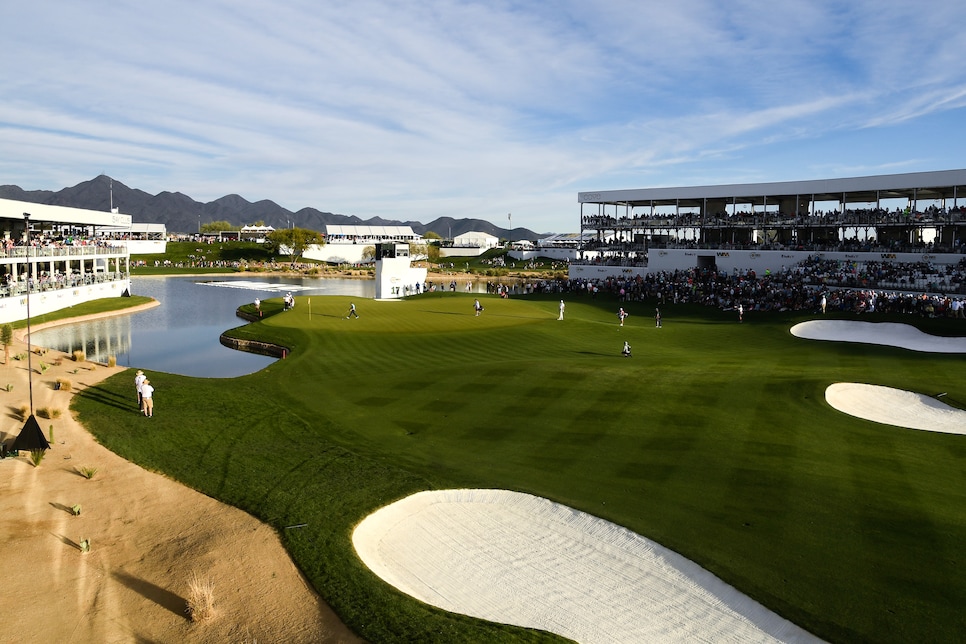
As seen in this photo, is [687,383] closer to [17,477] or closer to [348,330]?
[17,477]

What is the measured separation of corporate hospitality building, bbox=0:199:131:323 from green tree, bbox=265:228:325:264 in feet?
161

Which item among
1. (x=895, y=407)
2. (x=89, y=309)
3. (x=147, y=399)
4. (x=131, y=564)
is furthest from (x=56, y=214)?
(x=895, y=407)

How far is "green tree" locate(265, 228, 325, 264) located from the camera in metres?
129

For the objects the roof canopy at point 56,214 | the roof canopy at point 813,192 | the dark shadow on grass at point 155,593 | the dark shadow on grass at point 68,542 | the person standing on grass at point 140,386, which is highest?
the roof canopy at point 813,192

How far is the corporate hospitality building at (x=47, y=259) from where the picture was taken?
4639 cm

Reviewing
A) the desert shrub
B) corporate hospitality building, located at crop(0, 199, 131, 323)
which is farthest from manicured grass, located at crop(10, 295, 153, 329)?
the desert shrub

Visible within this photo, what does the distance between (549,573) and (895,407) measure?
15.0 metres

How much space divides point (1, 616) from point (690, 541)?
446 inches

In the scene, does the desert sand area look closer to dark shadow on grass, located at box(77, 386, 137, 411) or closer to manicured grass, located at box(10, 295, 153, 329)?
dark shadow on grass, located at box(77, 386, 137, 411)

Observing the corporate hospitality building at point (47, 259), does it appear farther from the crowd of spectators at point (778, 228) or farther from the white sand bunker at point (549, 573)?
the crowd of spectators at point (778, 228)

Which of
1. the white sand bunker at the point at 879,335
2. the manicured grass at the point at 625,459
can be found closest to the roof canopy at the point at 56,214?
the manicured grass at the point at 625,459

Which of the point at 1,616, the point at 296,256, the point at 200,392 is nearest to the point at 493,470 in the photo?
the point at 1,616

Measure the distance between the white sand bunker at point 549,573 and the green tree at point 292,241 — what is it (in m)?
121

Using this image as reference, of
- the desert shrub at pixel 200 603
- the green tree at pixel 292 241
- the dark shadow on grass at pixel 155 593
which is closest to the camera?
the desert shrub at pixel 200 603
